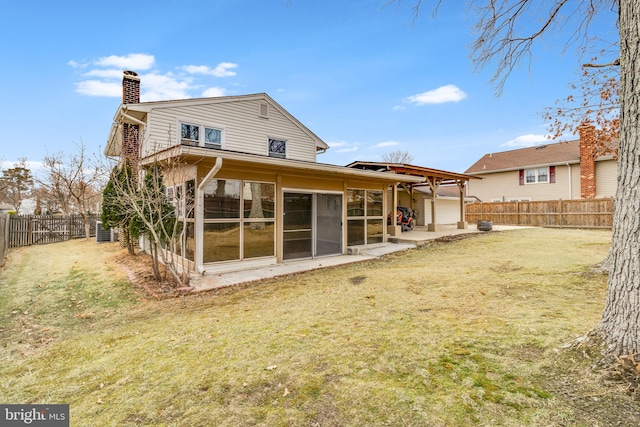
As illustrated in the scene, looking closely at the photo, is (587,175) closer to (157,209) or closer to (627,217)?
(627,217)

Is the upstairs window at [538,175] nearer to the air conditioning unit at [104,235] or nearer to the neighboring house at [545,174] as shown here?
the neighboring house at [545,174]

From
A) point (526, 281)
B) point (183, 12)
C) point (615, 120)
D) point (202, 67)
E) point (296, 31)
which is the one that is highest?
point (202, 67)

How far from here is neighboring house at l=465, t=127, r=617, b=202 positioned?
18484mm

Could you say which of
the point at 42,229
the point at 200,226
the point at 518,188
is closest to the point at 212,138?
the point at 200,226

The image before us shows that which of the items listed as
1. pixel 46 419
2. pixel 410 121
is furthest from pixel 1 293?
pixel 410 121

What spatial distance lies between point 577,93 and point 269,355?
308 inches

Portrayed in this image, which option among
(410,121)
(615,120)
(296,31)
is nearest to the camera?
(615,120)

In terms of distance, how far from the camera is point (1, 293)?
6570 millimetres

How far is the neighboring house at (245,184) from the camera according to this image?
7.29 meters

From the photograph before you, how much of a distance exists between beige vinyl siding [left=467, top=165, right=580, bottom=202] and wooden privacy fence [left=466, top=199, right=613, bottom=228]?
261 centimetres

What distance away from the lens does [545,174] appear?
2089 cm

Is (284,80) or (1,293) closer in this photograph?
(1,293)

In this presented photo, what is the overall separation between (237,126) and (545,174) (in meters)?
20.8

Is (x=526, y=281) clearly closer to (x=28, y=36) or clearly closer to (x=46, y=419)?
(x=46, y=419)
